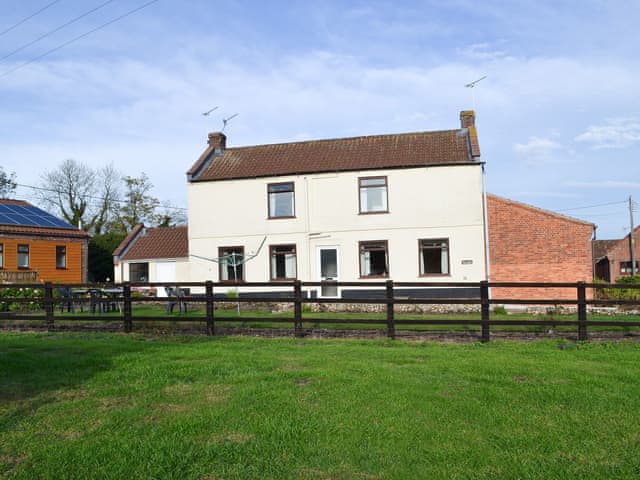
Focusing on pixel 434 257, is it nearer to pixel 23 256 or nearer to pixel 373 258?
pixel 373 258

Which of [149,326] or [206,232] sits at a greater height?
[206,232]

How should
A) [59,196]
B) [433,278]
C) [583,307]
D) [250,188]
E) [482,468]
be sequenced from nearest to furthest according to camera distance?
[482,468] → [583,307] → [433,278] → [250,188] → [59,196]

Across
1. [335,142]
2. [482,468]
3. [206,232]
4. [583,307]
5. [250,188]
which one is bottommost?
[482,468]

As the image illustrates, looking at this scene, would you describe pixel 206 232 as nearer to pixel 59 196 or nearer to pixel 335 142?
pixel 335 142

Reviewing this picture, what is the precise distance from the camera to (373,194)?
22109 mm

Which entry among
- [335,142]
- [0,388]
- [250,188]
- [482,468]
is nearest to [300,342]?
[0,388]

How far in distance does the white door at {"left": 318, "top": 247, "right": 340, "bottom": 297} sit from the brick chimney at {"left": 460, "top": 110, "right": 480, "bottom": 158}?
6566mm

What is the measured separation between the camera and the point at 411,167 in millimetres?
21562

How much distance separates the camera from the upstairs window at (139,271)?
29.8 meters

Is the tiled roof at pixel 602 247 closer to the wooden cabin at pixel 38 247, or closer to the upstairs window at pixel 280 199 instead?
the upstairs window at pixel 280 199

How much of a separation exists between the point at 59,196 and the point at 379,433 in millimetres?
51570

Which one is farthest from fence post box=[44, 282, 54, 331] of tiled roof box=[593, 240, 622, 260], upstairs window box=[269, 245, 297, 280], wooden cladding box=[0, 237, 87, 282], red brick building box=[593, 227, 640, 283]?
tiled roof box=[593, 240, 622, 260]

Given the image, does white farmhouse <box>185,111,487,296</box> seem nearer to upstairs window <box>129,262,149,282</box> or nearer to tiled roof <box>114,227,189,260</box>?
tiled roof <box>114,227,189,260</box>

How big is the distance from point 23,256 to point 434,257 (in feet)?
77.7
